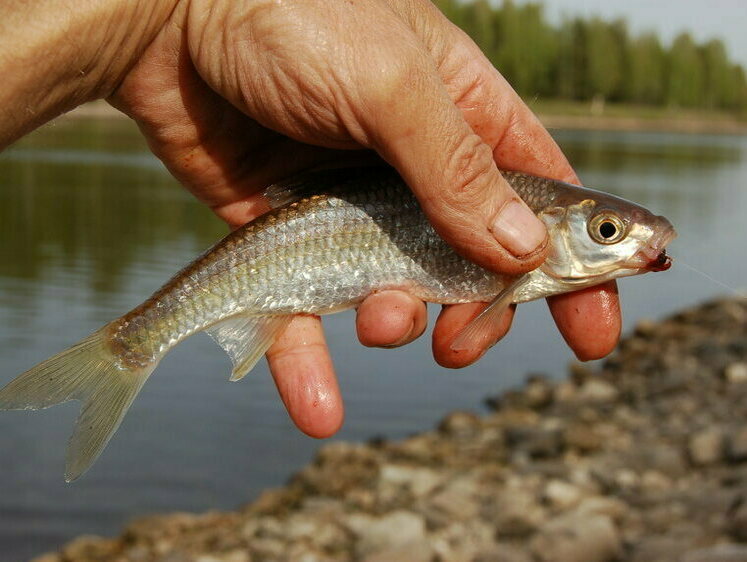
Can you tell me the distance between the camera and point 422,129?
→ 4.06 m

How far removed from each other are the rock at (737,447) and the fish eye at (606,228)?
239 inches

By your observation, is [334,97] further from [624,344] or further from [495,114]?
[624,344]

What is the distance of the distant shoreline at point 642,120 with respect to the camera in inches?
3637

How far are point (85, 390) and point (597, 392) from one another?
1151cm

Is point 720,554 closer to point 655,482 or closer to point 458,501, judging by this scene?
point 655,482

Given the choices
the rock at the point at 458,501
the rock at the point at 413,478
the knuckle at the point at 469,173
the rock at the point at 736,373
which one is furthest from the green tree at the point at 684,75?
the knuckle at the point at 469,173

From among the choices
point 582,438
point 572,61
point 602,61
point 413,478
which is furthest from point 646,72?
point 413,478

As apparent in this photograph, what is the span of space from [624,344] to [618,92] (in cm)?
9138

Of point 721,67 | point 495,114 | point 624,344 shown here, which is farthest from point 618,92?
point 495,114

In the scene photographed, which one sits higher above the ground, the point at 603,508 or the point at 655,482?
the point at 603,508

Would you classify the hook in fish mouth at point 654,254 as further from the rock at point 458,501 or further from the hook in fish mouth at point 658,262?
the rock at point 458,501

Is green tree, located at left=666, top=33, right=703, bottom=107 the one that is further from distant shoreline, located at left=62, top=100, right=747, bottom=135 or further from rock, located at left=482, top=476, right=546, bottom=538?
rock, located at left=482, top=476, right=546, bottom=538

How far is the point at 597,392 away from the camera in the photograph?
14.8 metres

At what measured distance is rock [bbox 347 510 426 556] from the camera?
28.2 ft
